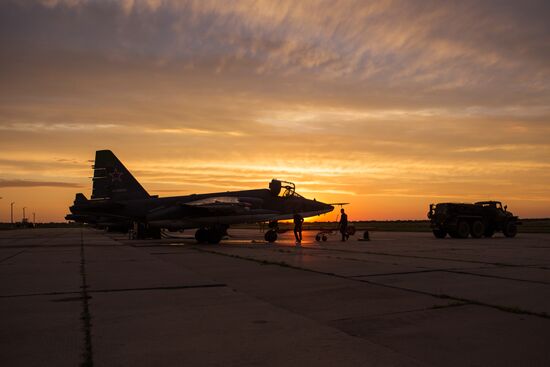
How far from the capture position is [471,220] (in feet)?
97.6

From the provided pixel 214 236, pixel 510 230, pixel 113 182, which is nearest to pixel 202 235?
pixel 214 236

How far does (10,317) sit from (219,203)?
63.3ft

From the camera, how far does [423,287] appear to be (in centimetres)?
856

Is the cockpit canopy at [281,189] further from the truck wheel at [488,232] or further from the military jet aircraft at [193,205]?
the truck wheel at [488,232]

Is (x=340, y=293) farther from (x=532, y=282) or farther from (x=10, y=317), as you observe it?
(x=10, y=317)

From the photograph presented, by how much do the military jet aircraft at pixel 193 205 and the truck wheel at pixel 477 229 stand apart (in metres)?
9.03

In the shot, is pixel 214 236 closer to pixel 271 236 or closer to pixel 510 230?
pixel 271 236

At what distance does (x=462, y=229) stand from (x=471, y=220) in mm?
1323

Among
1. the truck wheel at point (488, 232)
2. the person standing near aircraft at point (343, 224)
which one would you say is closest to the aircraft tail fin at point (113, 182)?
the person standing near aircraft at point (343, 224)

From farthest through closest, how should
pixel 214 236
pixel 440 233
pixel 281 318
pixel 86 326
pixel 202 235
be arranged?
1. pixel 440 233
2. pixel 202 235
3. pixel 214 236
4. pixel 281 318
5. pixel 86 326

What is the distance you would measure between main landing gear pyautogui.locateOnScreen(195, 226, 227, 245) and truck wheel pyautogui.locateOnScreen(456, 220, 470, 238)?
1437cm

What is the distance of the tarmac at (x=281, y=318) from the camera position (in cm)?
458

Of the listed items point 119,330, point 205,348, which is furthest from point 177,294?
point 205,348

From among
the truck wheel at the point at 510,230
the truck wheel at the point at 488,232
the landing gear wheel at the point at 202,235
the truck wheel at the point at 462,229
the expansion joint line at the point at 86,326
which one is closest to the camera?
the expansion joint line at the point at 86,326
